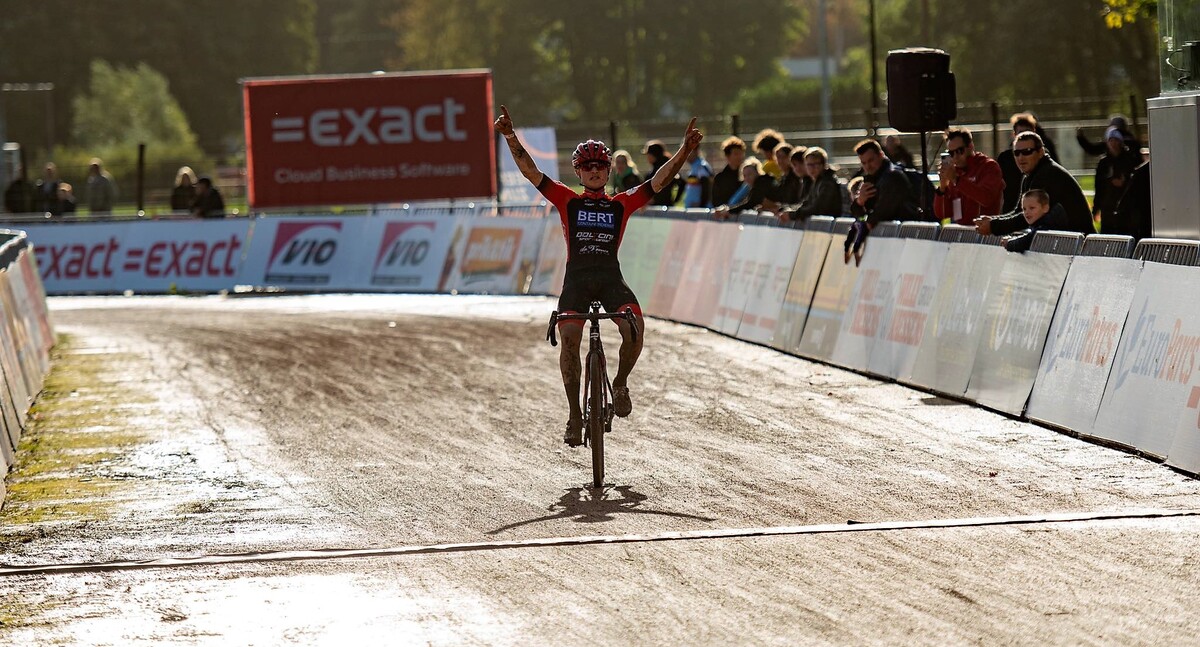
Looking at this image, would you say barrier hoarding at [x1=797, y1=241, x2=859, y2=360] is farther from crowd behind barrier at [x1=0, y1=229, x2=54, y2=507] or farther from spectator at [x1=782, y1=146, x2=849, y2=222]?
crowd behind barrier at [x1=0, y1=229, x2=54, y2=507]

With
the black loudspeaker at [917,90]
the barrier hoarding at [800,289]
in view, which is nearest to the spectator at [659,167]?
the barrier hoarding at [800,289]

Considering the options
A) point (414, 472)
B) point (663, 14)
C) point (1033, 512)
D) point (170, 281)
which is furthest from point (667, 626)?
point (663, 14)

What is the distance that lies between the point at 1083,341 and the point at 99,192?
27.7 metres

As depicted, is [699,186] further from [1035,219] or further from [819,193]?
[1035,219]

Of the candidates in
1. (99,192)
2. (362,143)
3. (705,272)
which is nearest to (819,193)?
(705,272)

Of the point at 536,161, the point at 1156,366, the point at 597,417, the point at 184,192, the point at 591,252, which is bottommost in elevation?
the point at 597,417

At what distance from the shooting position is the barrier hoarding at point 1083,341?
11.9m

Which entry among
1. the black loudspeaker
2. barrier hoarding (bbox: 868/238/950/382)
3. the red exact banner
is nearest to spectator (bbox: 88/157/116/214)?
the red exact banner

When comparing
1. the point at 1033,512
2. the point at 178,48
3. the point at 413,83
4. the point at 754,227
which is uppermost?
the point at 178,48

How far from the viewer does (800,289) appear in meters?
18.4

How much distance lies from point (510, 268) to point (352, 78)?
7.64 metres

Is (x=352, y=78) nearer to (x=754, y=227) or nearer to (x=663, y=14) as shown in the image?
(x=754, y=227)

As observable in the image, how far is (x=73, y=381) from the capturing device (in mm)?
18125

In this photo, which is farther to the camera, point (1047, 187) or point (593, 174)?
point (1047, 187)
